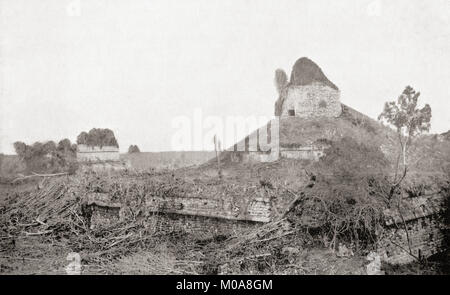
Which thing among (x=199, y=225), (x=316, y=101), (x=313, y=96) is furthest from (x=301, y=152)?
(x=199, y=225)

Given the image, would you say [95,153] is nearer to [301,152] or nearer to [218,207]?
[301,152]

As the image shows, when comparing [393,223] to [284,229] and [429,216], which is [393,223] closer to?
[429,216]

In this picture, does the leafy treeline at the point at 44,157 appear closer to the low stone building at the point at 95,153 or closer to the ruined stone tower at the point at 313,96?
the low stone building at the point at 95,153

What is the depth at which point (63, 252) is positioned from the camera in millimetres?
9078

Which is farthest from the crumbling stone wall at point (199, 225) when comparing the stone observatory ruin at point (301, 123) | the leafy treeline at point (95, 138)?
the leafy treeline at point (95, 138)

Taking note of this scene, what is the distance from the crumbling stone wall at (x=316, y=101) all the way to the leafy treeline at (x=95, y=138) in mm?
21920

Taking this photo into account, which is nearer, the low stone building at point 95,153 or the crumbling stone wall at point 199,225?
the crumbling stone wall at point 199,225

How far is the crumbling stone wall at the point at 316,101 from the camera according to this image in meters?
21.3

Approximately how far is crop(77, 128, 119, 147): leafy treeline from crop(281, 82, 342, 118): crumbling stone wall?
71.9 ft

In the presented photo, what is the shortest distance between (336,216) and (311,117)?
46.2 ft

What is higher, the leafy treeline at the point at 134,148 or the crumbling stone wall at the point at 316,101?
the crumbling stone wall at the point at 316,101

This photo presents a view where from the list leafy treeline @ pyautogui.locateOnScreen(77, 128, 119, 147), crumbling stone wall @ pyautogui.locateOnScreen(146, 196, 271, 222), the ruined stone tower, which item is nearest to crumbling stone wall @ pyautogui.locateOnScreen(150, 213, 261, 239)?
crumbling stone wall @ pyautogui.locateOnScreen(146, 196, 271, 222)

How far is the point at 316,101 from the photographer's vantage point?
70.4 ft
